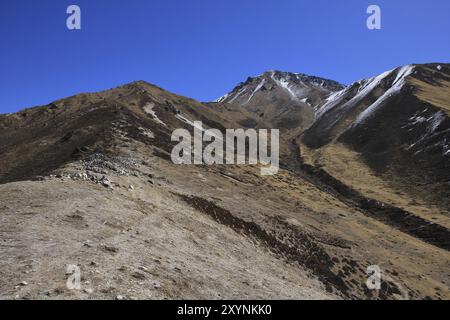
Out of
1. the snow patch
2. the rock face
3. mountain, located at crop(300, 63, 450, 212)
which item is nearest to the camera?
the rock face

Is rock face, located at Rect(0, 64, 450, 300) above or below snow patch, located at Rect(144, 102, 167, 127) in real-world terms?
below

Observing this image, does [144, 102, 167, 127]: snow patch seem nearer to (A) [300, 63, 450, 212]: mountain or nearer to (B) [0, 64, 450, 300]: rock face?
(B) [0, 64, 450, 300]: rock face

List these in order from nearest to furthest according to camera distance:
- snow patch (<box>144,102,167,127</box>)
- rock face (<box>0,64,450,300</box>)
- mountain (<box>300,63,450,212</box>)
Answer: rock face (<box>0,64,450,300</box>)
mountain (<box>300,63,450,212</box>)
snow patch (<box>144,102,167,127</box>)

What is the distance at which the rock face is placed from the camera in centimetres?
1730

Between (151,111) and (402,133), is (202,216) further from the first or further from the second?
(402,133)

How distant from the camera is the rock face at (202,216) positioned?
17297 millimetres

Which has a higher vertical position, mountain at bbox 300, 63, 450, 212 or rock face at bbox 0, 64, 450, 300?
mountain at bbox 300, 63, 450, 212

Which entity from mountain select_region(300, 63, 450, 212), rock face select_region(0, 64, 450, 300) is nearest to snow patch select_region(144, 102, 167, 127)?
rock face select_region(0, 64, 450, 300)

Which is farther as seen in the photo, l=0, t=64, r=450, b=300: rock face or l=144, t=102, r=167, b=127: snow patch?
l=144, t=102, r=167, b=127: snow patch

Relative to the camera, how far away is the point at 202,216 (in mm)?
31031

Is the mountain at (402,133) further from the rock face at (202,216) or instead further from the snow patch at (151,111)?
the snow patch at (151,111)

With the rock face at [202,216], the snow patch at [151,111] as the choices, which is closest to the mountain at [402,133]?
the rock face at [202,216]
